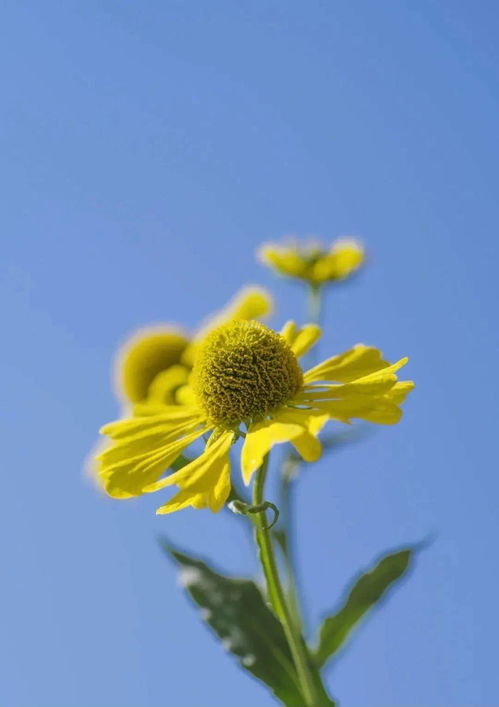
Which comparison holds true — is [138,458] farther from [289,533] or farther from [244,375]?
[289,533]

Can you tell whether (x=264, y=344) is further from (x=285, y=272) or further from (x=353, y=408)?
(x=285, y=272)

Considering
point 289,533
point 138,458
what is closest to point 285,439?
point 138,458

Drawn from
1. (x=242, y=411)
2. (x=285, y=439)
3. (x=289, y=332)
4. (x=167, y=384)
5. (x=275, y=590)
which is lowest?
(x=275, y=590)

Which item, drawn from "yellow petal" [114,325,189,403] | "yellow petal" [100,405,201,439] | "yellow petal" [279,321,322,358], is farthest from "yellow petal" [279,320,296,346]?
"yellow petal" [114,325,189,403]

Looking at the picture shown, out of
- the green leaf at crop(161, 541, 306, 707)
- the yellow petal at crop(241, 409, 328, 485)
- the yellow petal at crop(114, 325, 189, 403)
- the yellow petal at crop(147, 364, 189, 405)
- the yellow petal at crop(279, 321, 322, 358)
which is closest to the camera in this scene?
the yellow petal at crop(241, 409, 328, 485)

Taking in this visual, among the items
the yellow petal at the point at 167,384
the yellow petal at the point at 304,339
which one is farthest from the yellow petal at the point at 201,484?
the yellow petal at the point at 167,384

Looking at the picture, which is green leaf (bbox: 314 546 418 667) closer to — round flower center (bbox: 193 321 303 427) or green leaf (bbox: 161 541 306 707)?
green leaf (bbox: 161 541 306 707)

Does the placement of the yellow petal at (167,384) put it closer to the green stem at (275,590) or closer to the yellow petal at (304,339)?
the yellow petal at (304,339)
